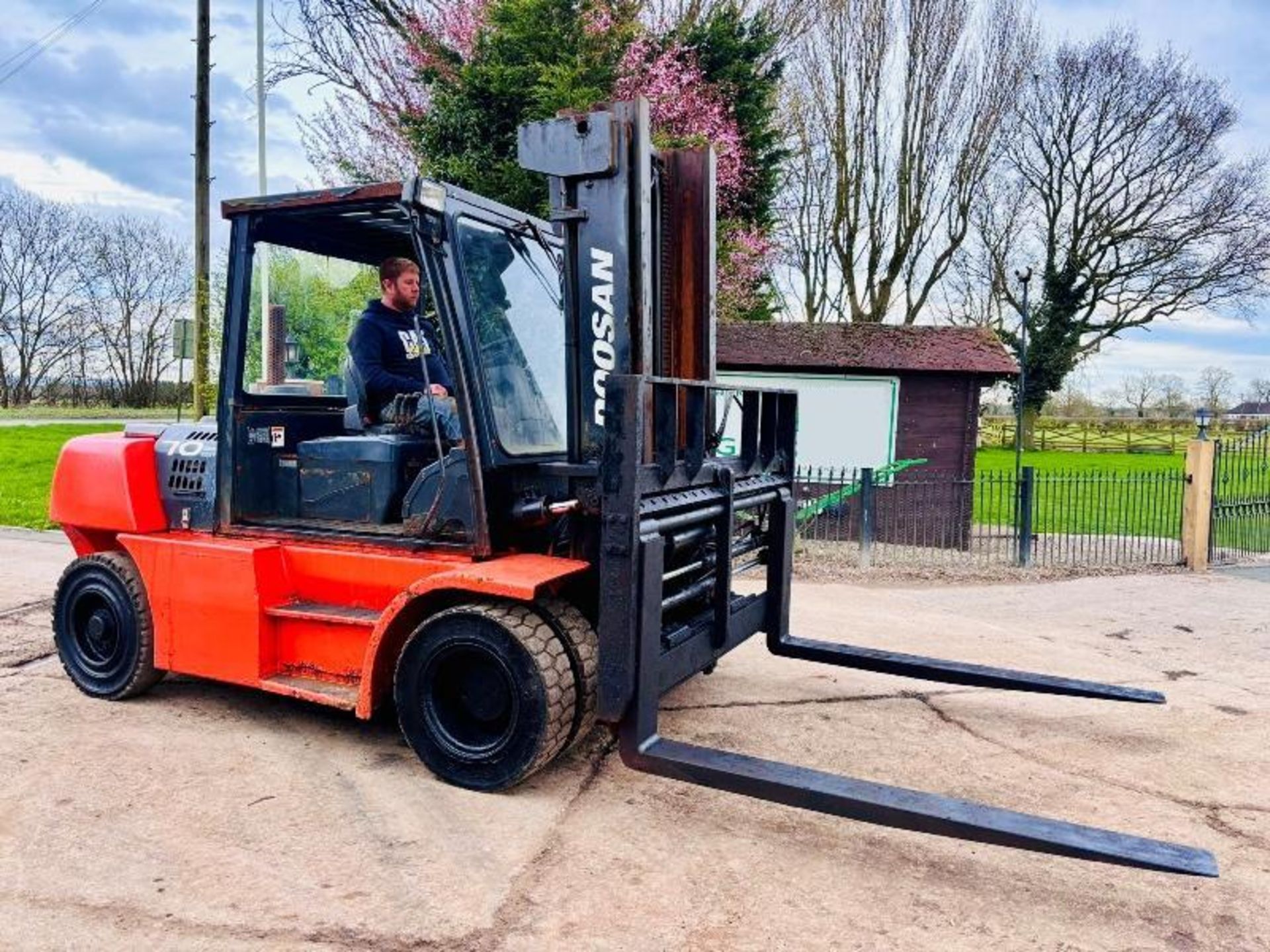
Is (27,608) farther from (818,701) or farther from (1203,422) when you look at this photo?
(1203,422)

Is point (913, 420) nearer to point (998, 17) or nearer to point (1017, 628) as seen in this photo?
point (1017, 628)

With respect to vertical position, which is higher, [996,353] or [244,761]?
[996,353]

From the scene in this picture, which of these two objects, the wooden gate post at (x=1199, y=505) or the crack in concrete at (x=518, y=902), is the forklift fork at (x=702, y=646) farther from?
Result: the wooden gate post at (x=1199, y=505)

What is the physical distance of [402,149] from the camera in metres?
16.7

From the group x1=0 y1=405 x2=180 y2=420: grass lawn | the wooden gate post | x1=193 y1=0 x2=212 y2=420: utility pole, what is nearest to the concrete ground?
the wooden gate post

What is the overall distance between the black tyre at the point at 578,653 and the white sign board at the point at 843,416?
9961mm

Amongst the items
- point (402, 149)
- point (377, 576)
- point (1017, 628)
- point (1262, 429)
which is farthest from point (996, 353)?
point (377, 576)

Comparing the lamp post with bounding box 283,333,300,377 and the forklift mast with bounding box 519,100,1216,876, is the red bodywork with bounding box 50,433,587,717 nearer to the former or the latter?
the forklift mast with bounding box 519,100,1216,876

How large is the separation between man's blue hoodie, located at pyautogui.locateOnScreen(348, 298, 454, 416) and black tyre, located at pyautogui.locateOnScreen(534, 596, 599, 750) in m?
1.28

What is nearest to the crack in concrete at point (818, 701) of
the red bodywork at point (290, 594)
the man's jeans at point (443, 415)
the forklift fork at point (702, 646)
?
the forklift fork at point (702, 646)

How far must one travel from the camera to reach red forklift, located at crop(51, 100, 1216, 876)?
150 inches

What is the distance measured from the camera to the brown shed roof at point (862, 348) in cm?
1369

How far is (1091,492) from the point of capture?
12.2 metres

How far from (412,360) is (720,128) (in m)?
12.5
